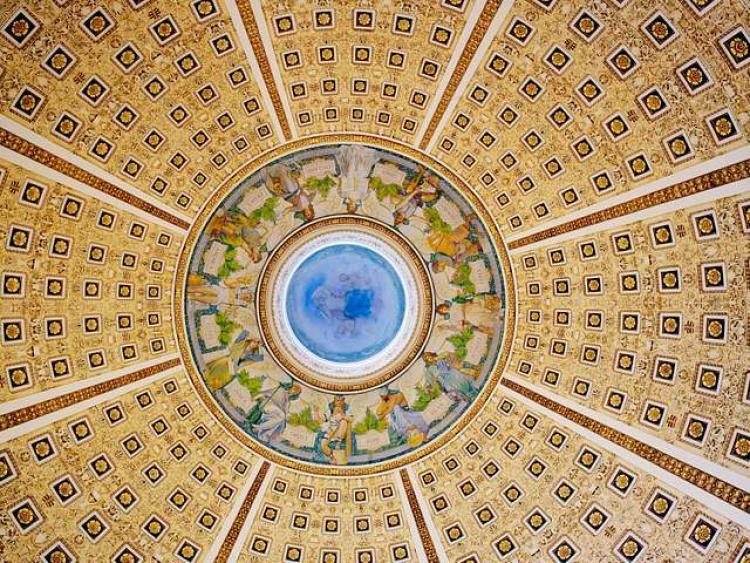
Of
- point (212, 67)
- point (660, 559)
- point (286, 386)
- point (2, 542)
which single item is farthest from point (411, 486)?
point (212, 67)

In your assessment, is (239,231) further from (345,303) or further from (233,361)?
(345,303)

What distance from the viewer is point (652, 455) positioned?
19156 millimetres

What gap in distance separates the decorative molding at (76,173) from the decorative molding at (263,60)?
498cm

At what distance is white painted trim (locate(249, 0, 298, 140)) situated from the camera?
54.1 ft

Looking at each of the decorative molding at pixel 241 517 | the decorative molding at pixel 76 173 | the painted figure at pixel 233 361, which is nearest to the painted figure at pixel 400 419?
the decorative molding at pixel 241 517

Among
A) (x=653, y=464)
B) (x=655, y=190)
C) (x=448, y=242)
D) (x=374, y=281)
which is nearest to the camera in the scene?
(x=655, y=190)

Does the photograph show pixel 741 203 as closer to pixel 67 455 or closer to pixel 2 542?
pixel 67 455

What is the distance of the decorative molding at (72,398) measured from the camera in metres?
18.5

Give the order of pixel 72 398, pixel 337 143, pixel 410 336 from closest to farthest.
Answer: pixel 72 398 < pixel 337 143 < pixel 410 336

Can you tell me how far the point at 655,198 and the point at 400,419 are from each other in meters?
12.5

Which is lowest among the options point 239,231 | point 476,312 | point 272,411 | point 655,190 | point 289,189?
point 272,411

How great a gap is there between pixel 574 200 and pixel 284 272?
1113 centimetres

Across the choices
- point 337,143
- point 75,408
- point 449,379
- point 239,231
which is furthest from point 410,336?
point 75,408

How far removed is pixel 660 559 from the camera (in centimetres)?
1908
